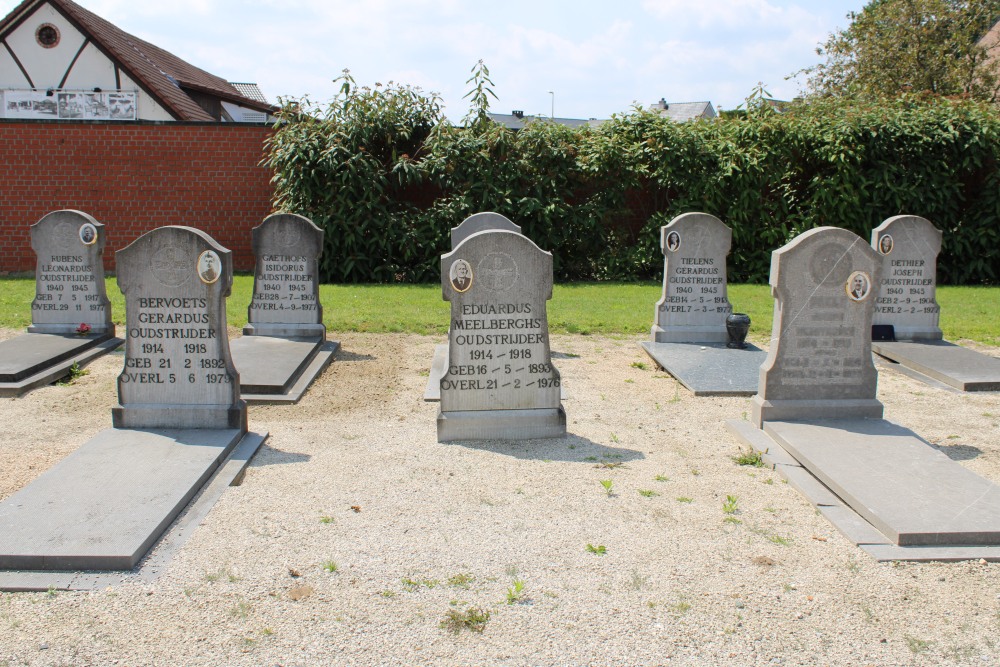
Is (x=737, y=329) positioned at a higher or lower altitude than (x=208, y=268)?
lower

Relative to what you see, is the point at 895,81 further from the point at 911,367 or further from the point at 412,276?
the point at 911,367

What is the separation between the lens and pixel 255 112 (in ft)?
105

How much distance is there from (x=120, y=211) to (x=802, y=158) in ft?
44.8

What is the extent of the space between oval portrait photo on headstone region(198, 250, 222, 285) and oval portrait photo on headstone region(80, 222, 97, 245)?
4.53m

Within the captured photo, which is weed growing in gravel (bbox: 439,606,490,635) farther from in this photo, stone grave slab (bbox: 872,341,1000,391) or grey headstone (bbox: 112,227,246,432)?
stone grave slab (bbox: 872,341,1000,391)

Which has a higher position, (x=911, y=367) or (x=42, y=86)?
(x=42, y=86)

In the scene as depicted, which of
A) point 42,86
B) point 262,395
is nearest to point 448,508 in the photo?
point 262,395

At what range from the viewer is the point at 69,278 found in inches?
369

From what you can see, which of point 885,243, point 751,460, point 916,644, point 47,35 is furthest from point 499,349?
point 47,35

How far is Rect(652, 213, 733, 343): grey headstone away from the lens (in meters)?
9.74

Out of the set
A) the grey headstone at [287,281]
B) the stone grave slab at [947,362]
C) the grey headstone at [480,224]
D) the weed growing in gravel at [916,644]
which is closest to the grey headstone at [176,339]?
the grey headstone at [287,281]

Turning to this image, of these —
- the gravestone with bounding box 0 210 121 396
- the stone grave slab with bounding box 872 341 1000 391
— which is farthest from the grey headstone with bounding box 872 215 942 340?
the gravestone with bounding box 0 210 121 396

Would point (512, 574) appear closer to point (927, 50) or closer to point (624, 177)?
point (624, 177)

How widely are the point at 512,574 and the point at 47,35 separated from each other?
23.2 m
